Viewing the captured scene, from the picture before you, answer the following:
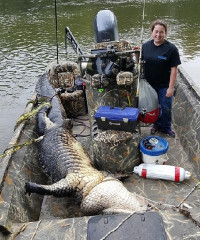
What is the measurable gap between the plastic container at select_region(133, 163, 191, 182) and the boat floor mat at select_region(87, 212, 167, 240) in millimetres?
1464

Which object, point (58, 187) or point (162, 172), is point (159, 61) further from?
point (58, 187)

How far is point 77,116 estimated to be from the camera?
6574mm

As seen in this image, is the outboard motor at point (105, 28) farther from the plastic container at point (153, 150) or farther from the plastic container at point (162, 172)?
the plastic container at point (162, 172)

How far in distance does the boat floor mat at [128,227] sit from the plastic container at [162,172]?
57.7 inches

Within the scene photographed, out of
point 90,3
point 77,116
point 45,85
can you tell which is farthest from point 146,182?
point 90,3

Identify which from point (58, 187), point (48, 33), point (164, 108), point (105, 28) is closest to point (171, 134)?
point (164, 108)

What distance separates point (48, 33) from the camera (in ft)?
55.3

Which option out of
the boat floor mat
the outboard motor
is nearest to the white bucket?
the boat floor mat

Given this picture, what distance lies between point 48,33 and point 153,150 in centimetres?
1435

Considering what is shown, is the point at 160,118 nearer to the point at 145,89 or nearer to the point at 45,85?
the point at 145,89

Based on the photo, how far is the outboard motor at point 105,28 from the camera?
5.03m

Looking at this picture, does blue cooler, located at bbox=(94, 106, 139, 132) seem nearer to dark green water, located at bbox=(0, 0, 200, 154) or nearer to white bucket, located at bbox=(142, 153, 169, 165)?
white bucket, located at bbox=(142, 153, 169, 165)

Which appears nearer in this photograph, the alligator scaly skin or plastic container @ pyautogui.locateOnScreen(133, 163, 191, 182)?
the alligator scaly skin

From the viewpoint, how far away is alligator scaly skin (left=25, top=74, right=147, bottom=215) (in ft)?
11.3
